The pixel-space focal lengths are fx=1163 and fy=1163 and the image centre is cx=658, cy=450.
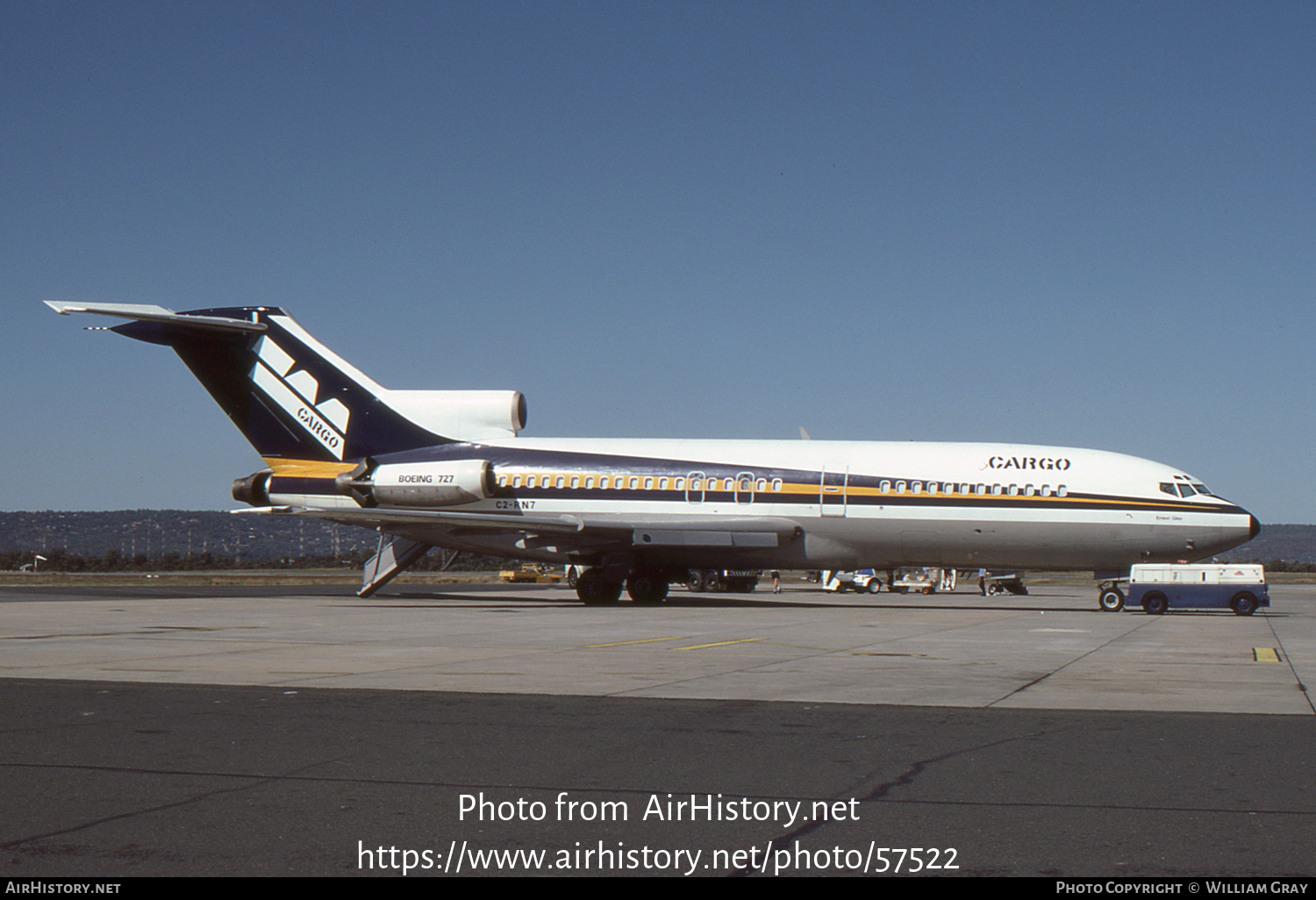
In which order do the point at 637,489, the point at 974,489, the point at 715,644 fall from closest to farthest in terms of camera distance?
the point at 715,644, the point at 974,489, the point at 637,489

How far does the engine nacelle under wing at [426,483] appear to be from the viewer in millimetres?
33750

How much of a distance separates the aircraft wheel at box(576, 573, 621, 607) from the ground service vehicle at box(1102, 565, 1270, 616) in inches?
552

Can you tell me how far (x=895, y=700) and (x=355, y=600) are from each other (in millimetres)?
27258

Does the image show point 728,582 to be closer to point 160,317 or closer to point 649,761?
point 160,317

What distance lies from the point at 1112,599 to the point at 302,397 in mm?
24803

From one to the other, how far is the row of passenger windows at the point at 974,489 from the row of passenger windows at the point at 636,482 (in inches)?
128

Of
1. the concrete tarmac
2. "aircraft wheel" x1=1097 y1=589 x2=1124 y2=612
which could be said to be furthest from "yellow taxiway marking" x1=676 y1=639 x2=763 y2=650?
"aircraft wheel" x1=1097 y1=589 x2=1124 y2=612

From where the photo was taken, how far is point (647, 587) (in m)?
33.9

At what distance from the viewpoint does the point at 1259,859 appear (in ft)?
17.9

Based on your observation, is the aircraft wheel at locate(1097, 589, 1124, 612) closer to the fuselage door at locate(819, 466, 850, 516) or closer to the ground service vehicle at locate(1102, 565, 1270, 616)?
the ground service vehicle at locate(1102, 565, 1270, 616)

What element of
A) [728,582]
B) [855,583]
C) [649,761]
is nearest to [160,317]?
[728,582]

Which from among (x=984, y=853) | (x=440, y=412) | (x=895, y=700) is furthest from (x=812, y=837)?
(x=440, y=412)

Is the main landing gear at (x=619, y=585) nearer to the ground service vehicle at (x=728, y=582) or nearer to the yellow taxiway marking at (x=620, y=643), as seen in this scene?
the yellow taxiway marking at (x=620, y=643)

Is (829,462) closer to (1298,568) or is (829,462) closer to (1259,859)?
(1259,859)
